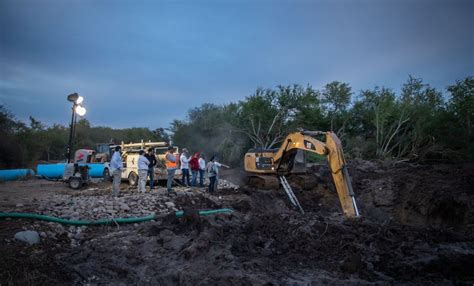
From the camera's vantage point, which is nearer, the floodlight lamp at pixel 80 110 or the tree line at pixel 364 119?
the floodlight lamp at pixel 80 110

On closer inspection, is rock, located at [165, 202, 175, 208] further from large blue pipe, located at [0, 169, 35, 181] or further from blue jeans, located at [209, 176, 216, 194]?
large blue pipe, located at [0, 169, 35, 181]

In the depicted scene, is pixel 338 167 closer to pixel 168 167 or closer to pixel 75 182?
pixel 168 167

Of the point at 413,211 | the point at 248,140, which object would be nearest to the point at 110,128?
the point at 248,140

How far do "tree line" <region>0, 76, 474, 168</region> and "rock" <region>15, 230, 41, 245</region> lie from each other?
24.3 m

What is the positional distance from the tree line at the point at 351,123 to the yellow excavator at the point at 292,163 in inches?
609

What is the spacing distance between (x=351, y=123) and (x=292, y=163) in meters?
22.9

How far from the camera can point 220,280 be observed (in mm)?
4918

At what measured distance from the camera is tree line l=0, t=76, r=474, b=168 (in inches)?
1158

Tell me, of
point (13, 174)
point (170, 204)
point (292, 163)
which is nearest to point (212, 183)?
point (292, 163)

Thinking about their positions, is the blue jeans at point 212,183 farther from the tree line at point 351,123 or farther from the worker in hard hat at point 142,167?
the tree line at point 351,123

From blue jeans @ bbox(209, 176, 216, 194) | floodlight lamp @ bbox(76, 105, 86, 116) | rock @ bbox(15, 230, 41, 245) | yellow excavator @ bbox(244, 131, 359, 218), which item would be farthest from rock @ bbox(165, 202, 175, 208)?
floodlight lamp @ bbox(76, 105, 86, 116)

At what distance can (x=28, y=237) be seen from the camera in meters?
6.04

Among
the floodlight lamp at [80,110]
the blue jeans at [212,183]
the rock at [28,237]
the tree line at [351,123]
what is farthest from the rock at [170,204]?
the tree line at [351,123]

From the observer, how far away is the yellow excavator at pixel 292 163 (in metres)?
9.00
